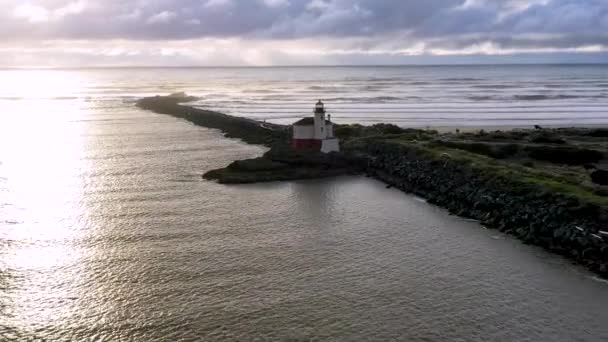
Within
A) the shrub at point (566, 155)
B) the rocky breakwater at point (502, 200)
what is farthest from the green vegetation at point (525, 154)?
the rocky breakwater at point (502, 200)

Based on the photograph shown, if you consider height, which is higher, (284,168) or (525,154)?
(525,154)

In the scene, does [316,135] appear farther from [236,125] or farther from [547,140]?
[236,125]

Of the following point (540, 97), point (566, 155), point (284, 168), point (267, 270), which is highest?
point (540, 97)

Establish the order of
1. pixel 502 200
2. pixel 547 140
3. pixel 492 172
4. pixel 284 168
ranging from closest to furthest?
pixel 502 200 → pixel 492 172 → pixel 284 168 → pixel 547 140

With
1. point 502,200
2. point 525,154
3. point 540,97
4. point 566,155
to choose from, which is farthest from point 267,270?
point 540,97

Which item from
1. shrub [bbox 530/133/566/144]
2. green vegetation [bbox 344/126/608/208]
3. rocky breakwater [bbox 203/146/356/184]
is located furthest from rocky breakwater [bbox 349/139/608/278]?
shrub [bbox 530/133/566/144]

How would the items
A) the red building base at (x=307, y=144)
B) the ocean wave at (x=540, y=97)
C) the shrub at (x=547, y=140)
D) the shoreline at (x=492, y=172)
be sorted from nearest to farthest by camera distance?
the shoreline at (x=492, y=172)
the red building base at (x=307, y=144)
the shrub at (x=547, y=140)
the ocean wave at (x=540, y=97)

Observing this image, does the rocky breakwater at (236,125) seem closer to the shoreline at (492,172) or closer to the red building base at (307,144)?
the shoreline at (492,172)
